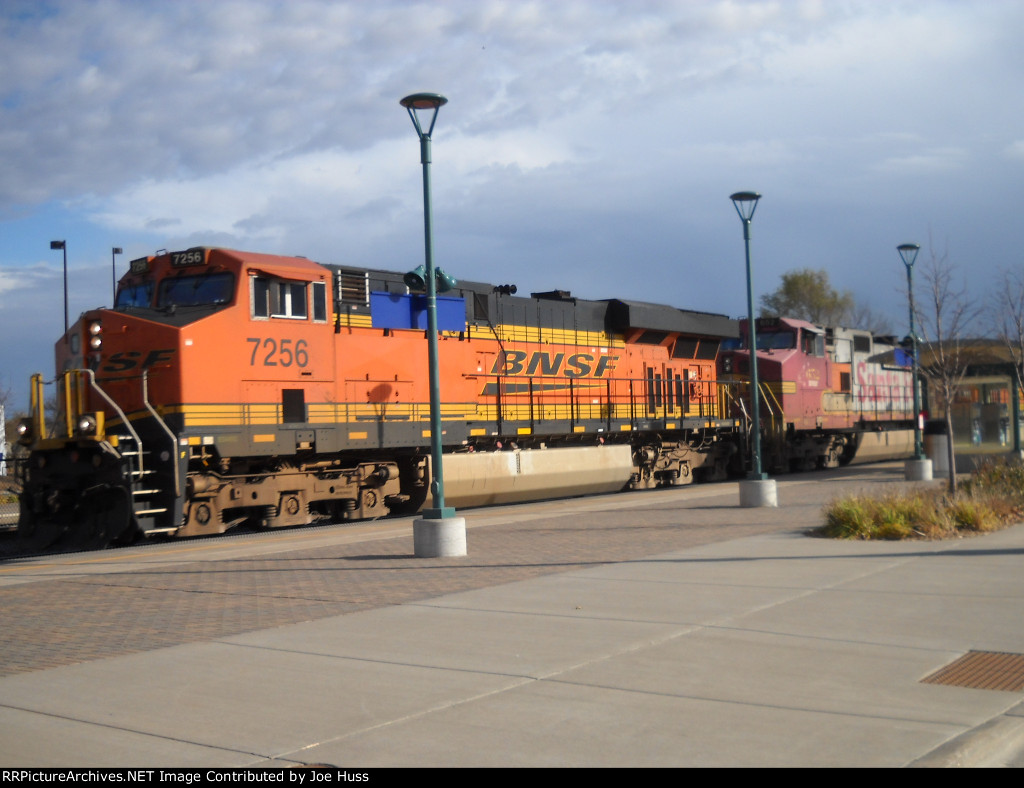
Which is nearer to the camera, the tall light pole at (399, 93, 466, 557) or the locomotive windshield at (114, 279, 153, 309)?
the tall light pole at (399, 93, 466, 557)

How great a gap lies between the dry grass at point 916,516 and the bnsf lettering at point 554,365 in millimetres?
8132

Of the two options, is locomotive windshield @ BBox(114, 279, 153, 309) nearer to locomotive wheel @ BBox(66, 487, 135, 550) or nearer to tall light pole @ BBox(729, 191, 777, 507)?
locomotive wheel @ BBox(66, 487, 135, 550)

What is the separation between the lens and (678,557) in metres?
11.4

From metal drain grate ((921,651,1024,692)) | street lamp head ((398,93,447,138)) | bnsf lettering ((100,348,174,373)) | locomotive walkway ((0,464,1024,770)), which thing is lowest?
metal drain grate ((921,651,1024,692))

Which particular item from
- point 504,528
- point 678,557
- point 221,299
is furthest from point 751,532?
point 221,299

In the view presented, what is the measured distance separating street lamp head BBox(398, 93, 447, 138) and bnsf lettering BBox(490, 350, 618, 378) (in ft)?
26.9

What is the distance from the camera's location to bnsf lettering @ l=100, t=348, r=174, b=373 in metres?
14.4

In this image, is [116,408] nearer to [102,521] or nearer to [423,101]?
[102,521]

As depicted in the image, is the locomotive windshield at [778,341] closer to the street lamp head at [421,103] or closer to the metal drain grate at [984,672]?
the street lamp head at [421,103]

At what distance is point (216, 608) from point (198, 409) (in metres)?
5.98

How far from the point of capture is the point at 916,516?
1332 cm

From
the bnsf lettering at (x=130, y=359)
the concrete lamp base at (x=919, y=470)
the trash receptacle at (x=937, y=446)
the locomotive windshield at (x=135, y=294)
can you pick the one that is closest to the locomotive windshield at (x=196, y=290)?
the locomotive windshield at (x=135, y=294)

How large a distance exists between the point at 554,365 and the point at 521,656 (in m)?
15.1

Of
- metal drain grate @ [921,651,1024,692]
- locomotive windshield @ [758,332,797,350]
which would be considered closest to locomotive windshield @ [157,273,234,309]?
metal drain grate @ [921,651,1024,692]
